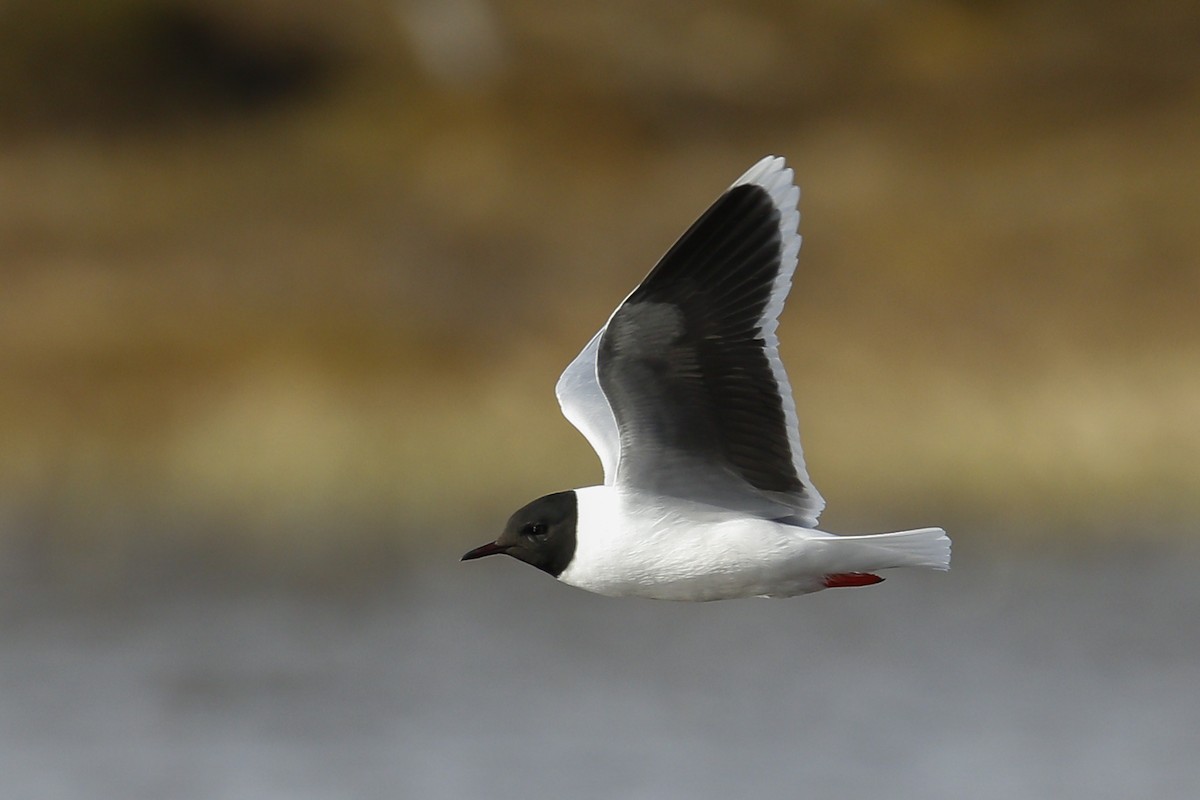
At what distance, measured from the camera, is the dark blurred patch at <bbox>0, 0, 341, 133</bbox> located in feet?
27.2

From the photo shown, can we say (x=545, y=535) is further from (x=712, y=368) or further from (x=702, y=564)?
(x=712, y=368)

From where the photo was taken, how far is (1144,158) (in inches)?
298

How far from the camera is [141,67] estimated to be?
8.48 meters

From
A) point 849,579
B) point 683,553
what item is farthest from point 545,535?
point 849,579

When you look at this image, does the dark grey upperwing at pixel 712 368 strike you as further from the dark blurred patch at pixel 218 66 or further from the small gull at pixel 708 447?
the dark blurred patch at pixel 218 66

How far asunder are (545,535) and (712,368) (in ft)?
1.17

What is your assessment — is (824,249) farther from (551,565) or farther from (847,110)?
(551,565)

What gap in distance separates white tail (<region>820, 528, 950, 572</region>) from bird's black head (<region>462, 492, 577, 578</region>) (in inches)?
15.3

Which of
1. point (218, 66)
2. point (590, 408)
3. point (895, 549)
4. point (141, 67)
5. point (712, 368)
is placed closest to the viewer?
point (895, 549)

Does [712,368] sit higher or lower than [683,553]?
higher

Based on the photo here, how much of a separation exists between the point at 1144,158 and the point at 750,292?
5.23m

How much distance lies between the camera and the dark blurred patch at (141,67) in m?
8.30

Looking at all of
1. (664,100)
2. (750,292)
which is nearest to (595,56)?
(664,100)

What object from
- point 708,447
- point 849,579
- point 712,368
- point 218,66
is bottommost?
point 849,579
